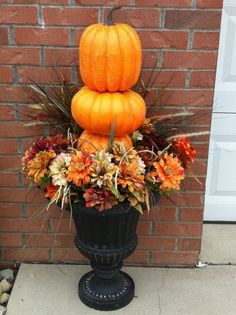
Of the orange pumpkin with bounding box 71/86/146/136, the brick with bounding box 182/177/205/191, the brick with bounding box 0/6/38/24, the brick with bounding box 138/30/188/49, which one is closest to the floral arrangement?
the orange pumpkin with bounding box 71/86/146/136

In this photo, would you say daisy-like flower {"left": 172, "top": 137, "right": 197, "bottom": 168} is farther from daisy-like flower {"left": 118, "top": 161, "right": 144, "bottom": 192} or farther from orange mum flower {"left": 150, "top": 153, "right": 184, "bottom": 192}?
daisy-like flower {"left": 118, "top": 161, "right": 144, "bottom": 192}

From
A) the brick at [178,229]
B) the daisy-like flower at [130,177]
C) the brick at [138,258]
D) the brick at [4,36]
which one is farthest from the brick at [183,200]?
the brick at [4,36]

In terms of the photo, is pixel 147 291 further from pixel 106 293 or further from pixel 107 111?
pixel 107 111

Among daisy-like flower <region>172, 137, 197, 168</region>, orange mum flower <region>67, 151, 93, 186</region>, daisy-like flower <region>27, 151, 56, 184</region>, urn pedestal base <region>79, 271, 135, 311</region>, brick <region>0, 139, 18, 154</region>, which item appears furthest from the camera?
brick <region>0, 139, 18, 154</region>

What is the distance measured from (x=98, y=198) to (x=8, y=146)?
84 centimetres

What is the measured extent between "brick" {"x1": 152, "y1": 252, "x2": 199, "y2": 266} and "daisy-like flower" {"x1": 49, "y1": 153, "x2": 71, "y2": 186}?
3.42 ft

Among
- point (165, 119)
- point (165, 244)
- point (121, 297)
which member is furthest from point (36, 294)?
point (165, 119)

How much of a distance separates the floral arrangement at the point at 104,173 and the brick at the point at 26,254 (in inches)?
30.0

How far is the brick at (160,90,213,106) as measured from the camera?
252cm

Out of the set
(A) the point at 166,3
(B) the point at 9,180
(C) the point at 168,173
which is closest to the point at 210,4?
(A) the point at 166,3

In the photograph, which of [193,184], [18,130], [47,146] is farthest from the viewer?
[193,184]

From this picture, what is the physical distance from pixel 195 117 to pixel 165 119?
0.17m

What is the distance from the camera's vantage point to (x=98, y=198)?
203cm

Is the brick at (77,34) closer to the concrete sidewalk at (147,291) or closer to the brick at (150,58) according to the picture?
the brick at (150,58)
